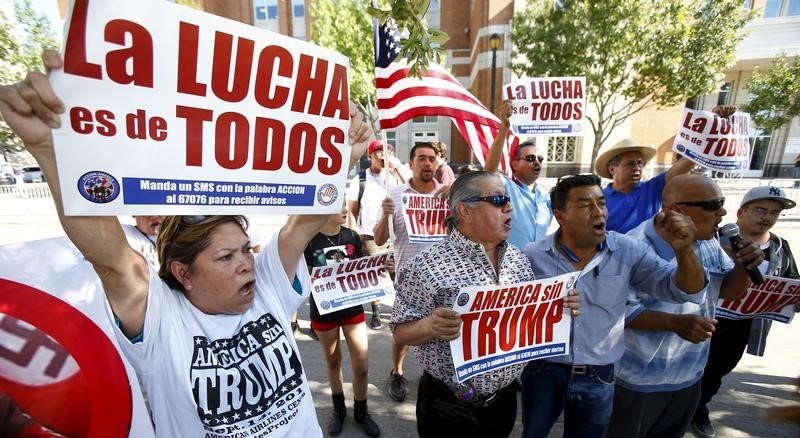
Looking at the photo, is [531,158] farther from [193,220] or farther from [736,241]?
[193,220]

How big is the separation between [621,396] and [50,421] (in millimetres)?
2743

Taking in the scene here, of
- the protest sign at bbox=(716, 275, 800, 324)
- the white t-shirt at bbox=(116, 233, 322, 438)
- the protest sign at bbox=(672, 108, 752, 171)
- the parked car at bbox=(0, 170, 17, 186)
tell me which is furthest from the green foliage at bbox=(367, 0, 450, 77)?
the parked car at bbox=(0, 170, 17, 186)

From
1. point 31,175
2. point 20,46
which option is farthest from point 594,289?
point 31,175

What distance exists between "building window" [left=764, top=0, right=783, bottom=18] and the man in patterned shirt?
30573mm

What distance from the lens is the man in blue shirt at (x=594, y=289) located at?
211 cm

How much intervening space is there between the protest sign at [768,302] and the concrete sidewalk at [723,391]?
67 cm

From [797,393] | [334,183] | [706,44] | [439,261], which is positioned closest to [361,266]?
[439,261]

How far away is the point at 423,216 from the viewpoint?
3.62m

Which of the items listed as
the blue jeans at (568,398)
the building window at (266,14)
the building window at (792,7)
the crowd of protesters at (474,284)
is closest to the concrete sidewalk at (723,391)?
the crowd of protesters at (474,284)

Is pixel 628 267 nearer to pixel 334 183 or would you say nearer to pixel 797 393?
pixel 797 393

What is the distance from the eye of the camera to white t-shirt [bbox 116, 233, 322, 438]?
4.25 feet

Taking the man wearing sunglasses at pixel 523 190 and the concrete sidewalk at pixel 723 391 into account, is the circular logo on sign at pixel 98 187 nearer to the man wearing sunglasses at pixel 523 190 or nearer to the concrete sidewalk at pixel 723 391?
the concrete sidewalk at pixel 723 391

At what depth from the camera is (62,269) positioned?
1337mm

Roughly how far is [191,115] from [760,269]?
12.6 feet
